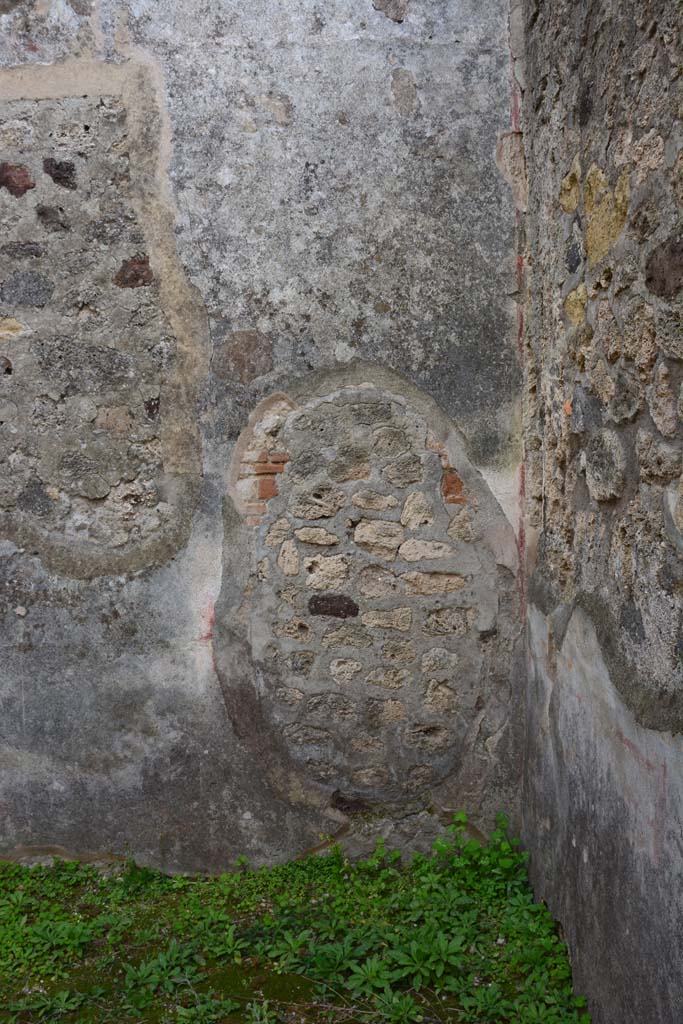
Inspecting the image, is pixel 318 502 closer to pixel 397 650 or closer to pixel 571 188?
pixel 397 650

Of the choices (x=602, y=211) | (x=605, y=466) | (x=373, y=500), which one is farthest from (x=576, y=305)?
(x=373, y=500)

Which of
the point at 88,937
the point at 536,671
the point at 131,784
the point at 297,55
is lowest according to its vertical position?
the point at 88,937

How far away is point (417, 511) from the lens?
292cm

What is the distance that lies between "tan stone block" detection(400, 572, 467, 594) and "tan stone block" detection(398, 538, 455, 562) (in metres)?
0.06

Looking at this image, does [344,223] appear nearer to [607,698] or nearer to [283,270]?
[283,270]

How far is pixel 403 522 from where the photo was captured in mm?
2924

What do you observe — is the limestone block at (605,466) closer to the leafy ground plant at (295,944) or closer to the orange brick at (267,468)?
the orange brick at (267,468)

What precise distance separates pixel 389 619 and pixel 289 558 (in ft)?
1.34

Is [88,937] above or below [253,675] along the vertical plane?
below

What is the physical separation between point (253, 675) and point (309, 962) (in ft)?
3.02

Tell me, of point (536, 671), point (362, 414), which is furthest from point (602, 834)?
point (362, 414)

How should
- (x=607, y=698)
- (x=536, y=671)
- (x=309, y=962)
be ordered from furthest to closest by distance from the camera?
1. (x=536, y=671)
2. (x=309, y=962)
3. (x=607, y=698)

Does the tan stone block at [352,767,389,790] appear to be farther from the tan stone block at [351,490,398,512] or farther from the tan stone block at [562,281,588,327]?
the tan stone block at [562,281,588,327]

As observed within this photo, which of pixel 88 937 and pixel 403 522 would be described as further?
pixel 403 522
